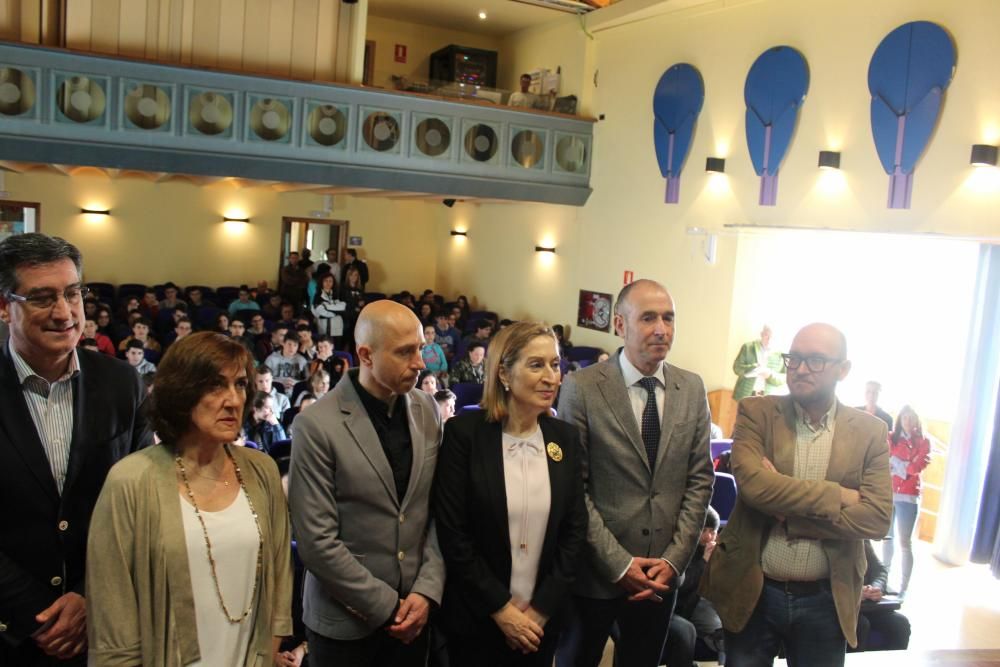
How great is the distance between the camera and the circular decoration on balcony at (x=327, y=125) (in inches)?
401

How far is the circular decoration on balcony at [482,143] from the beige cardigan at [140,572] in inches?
366

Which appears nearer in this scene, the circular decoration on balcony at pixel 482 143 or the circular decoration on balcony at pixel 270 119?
the circular decoration on balcony at pixel 270 119

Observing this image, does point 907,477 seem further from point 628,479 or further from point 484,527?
point 484,527

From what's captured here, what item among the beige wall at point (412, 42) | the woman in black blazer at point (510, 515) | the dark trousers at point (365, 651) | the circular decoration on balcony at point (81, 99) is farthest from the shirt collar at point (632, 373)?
the beige wall at point (412, 42)

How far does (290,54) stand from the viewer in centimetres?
1049

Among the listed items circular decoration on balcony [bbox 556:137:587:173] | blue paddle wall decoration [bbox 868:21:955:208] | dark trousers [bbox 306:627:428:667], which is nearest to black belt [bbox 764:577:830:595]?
dark trousers [bbox 306:627:428:667]

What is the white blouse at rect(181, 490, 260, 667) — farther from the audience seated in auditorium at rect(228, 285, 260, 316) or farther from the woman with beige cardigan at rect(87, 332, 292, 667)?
the audience seated in auditorium at rect(228, 285, 260, 316)

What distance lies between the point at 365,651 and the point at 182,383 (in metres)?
0.96

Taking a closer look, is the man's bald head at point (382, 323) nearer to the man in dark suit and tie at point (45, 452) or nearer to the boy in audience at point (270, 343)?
the man in dark suit and tie at point (45, 452)

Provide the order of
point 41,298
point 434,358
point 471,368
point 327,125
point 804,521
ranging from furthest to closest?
point 327,125 < point 434,358 < point 471,368 < point 804,521 < point 41,298

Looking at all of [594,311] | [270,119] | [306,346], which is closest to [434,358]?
[306,346]

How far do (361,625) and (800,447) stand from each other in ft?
4.57

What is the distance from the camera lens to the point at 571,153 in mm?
11500

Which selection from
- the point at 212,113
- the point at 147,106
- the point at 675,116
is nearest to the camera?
the point at 147,106
